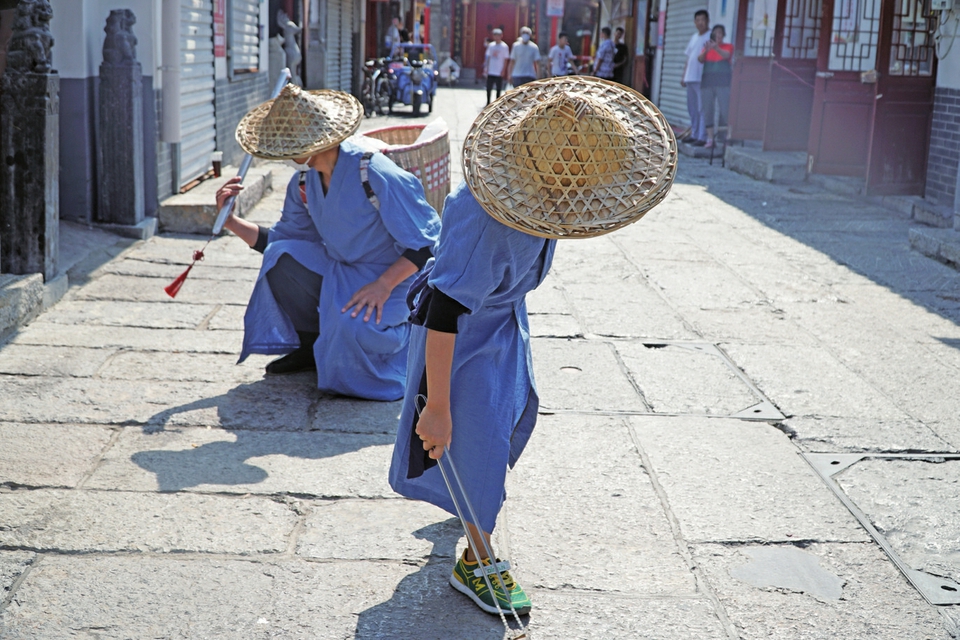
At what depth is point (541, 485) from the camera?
3479 mm

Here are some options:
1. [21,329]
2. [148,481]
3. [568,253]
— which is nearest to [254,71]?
[568,253]

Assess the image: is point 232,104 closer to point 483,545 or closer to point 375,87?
point 483,545

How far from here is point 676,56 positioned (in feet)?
60.8

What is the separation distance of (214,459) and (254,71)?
911cm

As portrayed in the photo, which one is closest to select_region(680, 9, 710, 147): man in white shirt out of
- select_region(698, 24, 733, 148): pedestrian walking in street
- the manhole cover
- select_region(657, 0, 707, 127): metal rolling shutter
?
select_region(698, 24, 733, 148): pedestrian walking in street

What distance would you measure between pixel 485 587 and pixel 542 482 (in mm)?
847

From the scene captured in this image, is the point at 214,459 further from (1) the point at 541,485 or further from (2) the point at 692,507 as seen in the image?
(2) the point at 692,507

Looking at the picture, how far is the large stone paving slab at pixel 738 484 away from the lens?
10.5 feet

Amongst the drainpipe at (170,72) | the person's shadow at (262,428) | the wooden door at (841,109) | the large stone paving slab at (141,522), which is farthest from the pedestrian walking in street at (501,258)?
the wooden door at (841,109)

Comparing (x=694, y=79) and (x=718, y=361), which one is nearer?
(x=718, y=361)

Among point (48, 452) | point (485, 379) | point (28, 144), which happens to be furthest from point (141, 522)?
point (28, 144)

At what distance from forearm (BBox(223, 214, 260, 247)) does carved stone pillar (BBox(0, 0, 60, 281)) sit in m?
1.34

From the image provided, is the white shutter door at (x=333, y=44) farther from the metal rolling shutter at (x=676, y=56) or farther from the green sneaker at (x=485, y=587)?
the green sneaker at (x=485, y=587)

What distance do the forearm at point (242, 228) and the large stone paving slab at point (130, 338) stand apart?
0.66m
